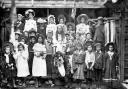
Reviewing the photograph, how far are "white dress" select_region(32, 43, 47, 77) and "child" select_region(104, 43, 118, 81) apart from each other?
2029 millimetres

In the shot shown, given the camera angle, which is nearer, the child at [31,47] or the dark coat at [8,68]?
the dark coat at [8,68]

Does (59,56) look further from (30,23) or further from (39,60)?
(30,23)

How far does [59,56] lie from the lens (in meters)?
11.7

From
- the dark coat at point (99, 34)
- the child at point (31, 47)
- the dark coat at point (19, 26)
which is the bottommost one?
the child at point (31, 47)

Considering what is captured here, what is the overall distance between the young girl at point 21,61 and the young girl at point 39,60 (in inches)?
10.6

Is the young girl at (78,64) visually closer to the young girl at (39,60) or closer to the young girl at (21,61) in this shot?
the young girl at (39,60)

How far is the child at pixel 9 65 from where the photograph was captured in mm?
11453

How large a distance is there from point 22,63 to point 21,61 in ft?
0.24

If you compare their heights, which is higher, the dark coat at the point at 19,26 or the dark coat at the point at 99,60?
the dark coat at the point at 19,26

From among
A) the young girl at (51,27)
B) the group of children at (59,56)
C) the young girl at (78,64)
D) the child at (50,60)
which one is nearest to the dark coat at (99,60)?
the group of children at (59,56)

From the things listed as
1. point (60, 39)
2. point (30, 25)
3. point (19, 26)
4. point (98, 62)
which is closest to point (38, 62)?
Answer: point (60, 39)

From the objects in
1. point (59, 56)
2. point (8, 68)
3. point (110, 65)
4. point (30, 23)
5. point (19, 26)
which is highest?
point (30, 23)

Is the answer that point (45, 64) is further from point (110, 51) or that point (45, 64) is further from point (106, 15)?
point (106, 15)

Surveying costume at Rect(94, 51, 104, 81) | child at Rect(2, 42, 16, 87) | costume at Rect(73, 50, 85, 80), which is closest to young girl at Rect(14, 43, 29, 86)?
child at Rect(2, 42, 16, 87)
